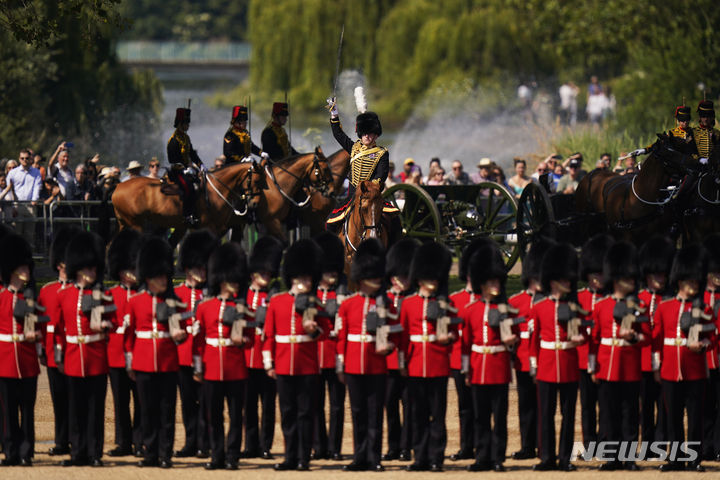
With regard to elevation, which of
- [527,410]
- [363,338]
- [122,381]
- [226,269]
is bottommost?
[527,410]

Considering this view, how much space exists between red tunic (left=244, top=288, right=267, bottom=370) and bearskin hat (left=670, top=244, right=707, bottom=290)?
268cm

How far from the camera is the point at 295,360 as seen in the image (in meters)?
10.3

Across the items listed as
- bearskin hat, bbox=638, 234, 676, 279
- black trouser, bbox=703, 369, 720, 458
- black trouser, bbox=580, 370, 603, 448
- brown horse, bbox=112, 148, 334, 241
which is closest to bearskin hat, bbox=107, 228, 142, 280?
black trouser, bbox=580, 370, 603, 448

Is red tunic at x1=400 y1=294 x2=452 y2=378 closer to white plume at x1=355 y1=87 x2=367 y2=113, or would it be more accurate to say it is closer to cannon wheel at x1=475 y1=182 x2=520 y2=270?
white plume at x1=355 y1=87 x2=367 y2=113

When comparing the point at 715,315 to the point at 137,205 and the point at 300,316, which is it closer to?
the point at 300,316

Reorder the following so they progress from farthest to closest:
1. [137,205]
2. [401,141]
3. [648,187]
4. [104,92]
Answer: [401,141] → [104,92] → [137,205] → [648,187]

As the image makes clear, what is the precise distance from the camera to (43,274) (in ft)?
65.0

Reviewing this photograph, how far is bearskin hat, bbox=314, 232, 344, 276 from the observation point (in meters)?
11.1

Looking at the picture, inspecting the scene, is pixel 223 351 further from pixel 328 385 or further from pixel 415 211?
pixel 415 211

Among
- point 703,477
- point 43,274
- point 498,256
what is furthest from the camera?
→ point 43,274

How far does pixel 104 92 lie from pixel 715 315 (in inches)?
954

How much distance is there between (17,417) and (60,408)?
1.17 feet

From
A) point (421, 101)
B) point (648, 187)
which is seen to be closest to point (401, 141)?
point (421, 101)

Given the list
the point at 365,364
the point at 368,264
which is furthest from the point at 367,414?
the point at 368,264
